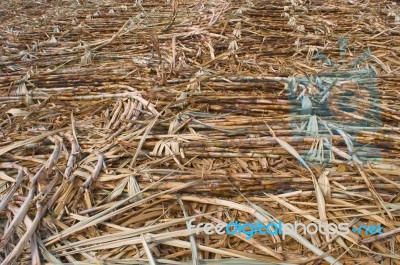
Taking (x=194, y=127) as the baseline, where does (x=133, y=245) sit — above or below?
below

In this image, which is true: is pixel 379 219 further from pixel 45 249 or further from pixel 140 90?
pixel 140 90

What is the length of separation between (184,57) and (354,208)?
1.85 metres

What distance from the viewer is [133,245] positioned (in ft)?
4.57

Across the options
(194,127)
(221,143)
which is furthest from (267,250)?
(194,127)

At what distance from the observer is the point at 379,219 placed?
141cm

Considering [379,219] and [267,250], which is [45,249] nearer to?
[267,250]

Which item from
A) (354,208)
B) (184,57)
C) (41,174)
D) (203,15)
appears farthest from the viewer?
(203,15)

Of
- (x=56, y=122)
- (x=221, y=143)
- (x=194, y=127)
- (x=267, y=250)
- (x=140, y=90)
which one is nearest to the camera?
(x=267, y=250)

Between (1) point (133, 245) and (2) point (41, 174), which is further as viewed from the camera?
(2) point (41, 174)

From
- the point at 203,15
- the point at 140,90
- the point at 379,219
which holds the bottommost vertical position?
the point at 379,219

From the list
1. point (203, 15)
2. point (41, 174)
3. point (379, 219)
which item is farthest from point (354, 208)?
point (203, 15)

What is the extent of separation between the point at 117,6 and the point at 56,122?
10.2ft

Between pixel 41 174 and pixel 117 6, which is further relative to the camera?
pixel 117 6

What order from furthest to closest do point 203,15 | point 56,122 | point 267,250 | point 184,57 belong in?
point 203,15 → point 184,57 → point 56,122 → point 267,250
